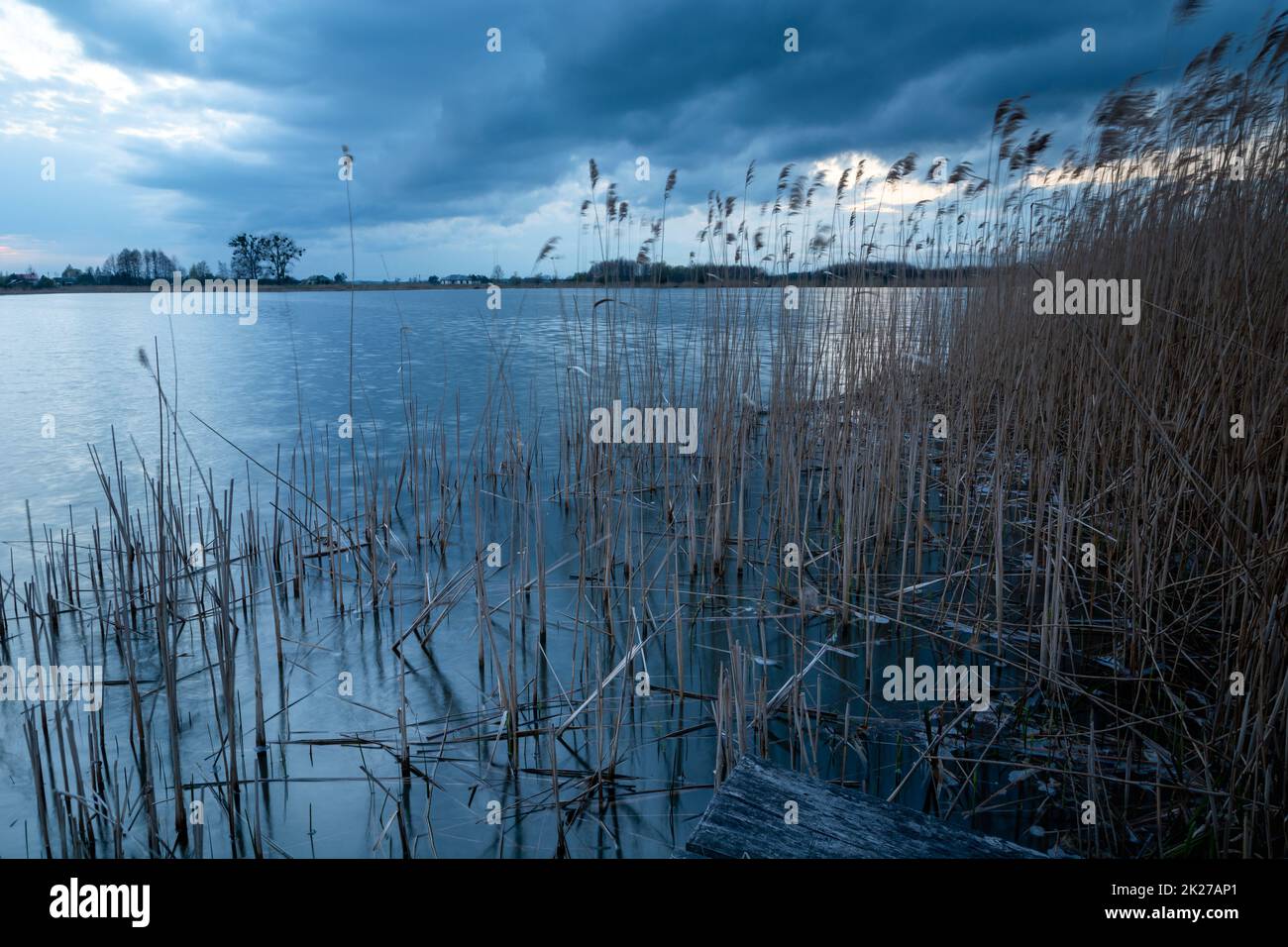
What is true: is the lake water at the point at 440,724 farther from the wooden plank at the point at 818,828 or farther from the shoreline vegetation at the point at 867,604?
the wooden plank at the point at 818,828

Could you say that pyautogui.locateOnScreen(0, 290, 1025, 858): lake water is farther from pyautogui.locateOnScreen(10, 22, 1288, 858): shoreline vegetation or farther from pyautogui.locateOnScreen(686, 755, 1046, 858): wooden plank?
pyautogui.locateOnScreen(686, 755, 1046, 858): wooden plank

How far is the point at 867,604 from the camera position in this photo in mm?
2678

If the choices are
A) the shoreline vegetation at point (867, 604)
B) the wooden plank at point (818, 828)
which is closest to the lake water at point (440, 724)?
Result: the shoreline vegetation at point (867, 604)

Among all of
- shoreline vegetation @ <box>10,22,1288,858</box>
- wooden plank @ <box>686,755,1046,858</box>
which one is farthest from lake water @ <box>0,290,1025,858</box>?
wooden plank @ <box>686,755,1046,858</box>

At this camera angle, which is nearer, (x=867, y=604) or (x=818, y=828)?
(x=818, y=828)

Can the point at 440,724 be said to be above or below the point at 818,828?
below

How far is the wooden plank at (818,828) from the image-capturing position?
155 cm

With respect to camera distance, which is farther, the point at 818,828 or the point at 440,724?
the point at 440,724

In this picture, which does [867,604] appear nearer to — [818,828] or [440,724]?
[818,828]

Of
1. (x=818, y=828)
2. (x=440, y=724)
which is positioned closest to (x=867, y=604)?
(x=818, y=828)

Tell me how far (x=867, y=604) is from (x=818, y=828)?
47.2 inches

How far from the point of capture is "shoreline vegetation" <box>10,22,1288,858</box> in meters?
1.95
